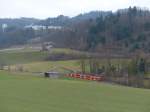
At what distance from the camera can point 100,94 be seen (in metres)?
23.1

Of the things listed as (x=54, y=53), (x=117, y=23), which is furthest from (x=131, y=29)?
(x=54, y=53)

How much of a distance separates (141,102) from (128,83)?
2063 cm

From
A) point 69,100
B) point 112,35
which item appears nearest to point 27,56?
point 112,35

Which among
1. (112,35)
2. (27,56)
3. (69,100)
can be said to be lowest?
(27,56)

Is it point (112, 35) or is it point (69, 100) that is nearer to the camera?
point (69, 100)

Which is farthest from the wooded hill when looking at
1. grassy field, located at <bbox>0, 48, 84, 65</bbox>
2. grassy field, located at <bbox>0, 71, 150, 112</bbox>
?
grassy field, located at <bbox>0, 71, 150, 112</bbox>

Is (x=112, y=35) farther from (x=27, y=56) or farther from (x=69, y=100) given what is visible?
(x=69, y=100)

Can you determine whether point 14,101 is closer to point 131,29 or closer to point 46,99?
point 46,99

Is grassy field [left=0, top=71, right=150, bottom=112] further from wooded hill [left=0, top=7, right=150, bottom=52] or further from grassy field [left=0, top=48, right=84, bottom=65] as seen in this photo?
grassy field [left=0, top=48, right=84, bottom=65]

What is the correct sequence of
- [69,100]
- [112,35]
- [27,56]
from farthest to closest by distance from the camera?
1. [112,35]
2. [27,56]
3. [69,100]

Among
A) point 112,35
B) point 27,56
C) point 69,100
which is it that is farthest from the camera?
point 112,35

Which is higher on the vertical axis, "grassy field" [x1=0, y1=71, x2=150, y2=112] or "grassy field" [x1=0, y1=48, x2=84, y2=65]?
"grassy field" [x1=0, y1=71, x2=150, y2=112]

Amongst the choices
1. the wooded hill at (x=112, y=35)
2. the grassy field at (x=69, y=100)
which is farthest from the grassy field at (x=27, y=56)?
the grassy field at (x=69, y=100)

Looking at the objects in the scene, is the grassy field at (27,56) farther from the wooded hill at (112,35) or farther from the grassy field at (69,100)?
the grassy field at (69,100)
